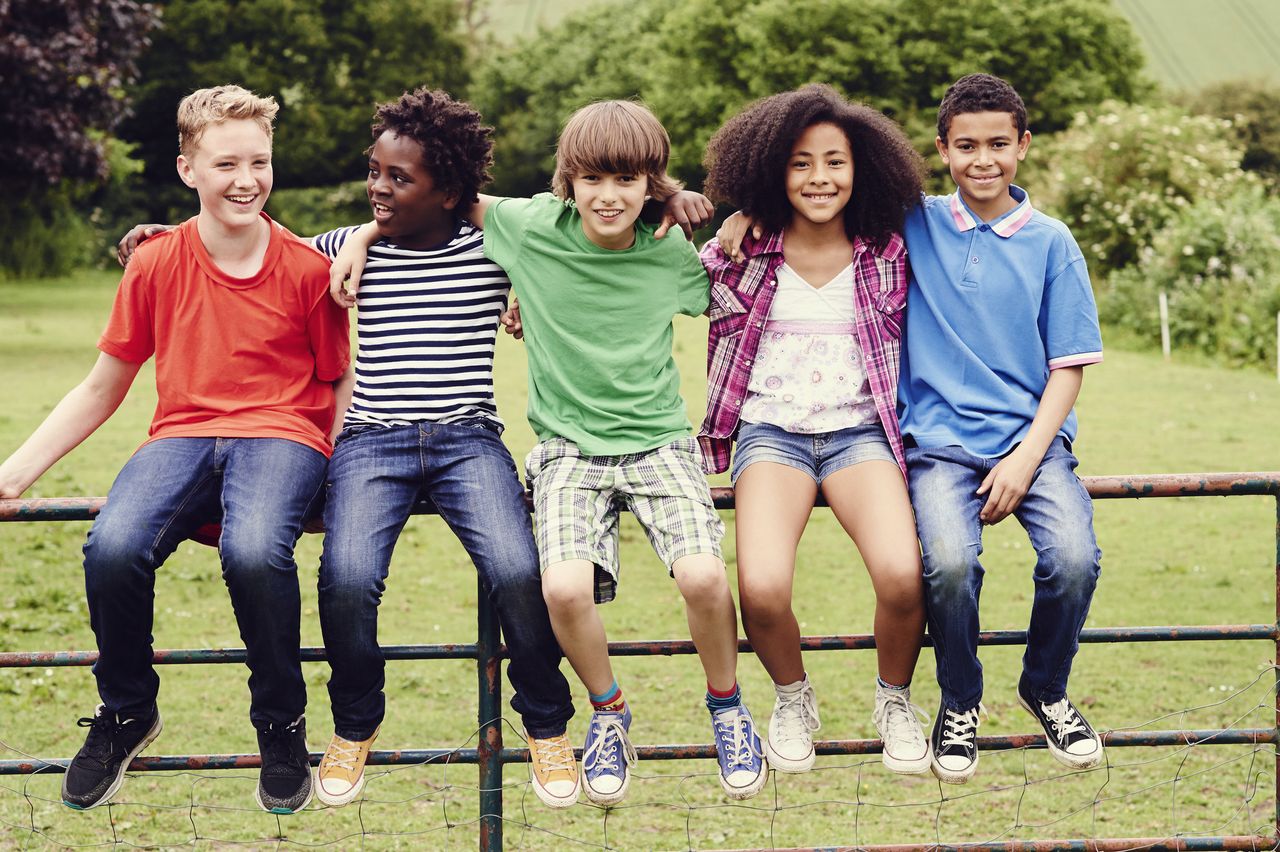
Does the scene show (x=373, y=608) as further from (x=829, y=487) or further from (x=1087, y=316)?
(x=1087, y=316)

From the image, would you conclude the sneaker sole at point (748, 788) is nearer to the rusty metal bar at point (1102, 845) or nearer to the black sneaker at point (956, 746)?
the rusty metal bar at point (1102, 845)

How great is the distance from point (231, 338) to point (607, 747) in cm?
121

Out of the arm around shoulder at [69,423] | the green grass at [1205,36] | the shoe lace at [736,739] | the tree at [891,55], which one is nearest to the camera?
the shoe lace at [736,739]

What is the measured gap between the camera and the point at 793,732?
115 inches

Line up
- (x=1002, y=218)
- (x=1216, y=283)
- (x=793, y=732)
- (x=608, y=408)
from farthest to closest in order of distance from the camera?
(x=1216, y=283) < (x=1002, y=218) < (x=608, y=408) < (x=793, y=732)

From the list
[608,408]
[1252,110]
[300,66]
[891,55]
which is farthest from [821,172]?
[1252,110]

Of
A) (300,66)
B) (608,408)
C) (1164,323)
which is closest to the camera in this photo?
(608,408)

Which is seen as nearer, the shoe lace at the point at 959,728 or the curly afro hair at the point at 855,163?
the shoe lace at the point at 959,728

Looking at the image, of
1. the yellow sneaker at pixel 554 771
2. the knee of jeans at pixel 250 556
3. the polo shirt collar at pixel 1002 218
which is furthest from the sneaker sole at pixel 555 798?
the polo shirt collar at pixel 1002 218

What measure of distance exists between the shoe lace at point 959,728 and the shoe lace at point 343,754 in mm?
1195

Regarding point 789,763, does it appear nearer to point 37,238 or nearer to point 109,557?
point 109,557

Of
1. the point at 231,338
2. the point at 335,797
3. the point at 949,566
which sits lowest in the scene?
the point at 335,797

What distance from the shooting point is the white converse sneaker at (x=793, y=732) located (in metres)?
2.89

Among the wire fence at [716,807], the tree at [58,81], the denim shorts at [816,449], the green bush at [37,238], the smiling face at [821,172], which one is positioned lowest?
the green bush at [37,238]
